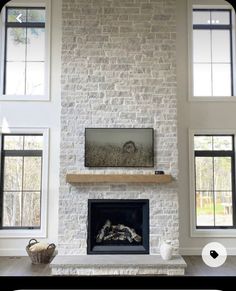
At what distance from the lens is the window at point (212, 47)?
231 inches

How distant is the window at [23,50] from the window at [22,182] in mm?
949

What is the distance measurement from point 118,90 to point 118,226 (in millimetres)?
2173

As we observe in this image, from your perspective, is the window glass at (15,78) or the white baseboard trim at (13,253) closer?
the white baseboard trim at (13,253)

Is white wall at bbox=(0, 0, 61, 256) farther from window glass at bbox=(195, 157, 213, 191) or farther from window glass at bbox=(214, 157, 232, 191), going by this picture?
window glass at bbox=(214, 157, 232, 191)

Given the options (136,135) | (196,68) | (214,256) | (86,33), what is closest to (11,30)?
(86,33)

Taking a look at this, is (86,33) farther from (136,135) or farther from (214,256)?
(214,256)

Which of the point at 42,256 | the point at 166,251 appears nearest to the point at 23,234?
the point at 42,256

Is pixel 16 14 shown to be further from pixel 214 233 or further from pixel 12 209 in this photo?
pixel 214 233

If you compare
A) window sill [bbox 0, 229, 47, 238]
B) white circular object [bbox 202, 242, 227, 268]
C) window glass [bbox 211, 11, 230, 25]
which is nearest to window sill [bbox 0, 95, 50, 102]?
window sill [bbox 0, 229, 47, 238]

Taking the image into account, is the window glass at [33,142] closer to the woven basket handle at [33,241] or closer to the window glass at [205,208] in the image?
the woven basket handle at [33,241]

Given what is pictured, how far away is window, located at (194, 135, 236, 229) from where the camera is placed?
5.66 metres

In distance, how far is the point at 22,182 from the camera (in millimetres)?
5621

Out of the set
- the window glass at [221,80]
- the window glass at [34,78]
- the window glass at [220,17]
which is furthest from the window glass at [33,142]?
the window glass at [220,17]

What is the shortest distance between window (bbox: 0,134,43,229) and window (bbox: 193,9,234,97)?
322 cm
